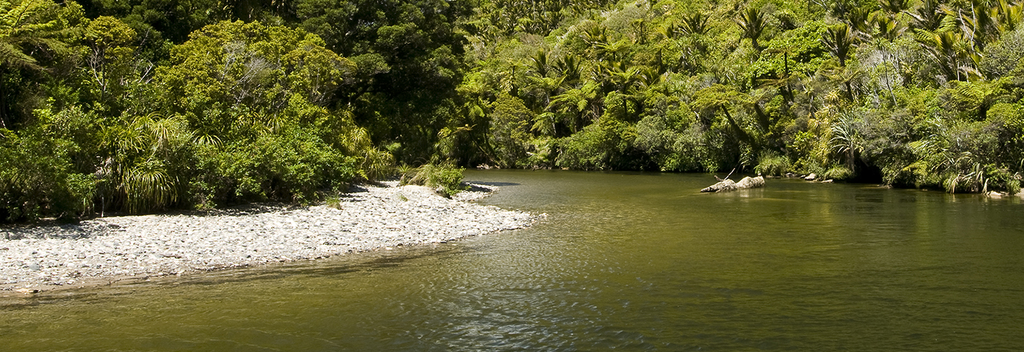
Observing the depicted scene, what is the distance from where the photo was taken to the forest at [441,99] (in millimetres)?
16250

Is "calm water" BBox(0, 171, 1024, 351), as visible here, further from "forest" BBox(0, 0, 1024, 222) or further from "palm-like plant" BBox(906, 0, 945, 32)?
"palm-like plant" BBox(906, 0, 945, 32)

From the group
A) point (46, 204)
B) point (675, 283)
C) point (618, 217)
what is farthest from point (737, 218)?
point (46, 204)

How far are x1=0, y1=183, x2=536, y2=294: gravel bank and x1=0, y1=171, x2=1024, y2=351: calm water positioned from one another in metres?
0.91

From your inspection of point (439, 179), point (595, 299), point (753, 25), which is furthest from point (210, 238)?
point (753, 25)

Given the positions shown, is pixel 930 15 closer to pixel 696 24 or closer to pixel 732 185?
pixel 732 185

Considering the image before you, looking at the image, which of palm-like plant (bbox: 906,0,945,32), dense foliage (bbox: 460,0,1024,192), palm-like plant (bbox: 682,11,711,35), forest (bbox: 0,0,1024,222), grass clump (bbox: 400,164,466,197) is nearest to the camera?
forest (bbox: 0,0,1024,222)

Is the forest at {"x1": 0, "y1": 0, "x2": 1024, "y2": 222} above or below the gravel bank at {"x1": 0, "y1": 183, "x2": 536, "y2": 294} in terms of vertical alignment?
above

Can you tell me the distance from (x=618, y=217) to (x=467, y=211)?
452cm

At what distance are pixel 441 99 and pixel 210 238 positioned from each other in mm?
20353

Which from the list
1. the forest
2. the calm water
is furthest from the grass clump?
the calm water

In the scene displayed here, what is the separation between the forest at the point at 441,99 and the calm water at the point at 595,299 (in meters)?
6.71

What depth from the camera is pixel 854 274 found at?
11.2 metres

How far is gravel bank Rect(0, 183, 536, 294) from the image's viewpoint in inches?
425

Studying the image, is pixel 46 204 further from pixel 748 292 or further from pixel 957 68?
pixel 957 68
